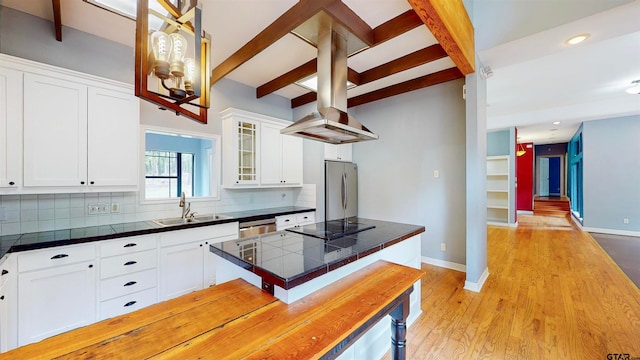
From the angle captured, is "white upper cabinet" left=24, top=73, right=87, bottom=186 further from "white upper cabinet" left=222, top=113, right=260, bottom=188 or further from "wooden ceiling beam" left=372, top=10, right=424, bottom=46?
"wooden ceiling beam" left=372, top=10, right=424, bottom=46

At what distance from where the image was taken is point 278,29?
226 centimetres

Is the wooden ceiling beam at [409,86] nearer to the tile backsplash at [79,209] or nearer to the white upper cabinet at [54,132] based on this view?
the tile backsplash at [79,209]

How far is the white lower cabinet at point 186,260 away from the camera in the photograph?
2.43 metres

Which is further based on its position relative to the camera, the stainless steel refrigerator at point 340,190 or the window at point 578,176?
the window at point 578,176

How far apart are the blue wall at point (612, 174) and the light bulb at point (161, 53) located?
8.46 m

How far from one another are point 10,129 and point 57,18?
1009 mm

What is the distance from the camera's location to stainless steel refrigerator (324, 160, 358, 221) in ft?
13.4

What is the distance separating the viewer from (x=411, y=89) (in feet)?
12.2

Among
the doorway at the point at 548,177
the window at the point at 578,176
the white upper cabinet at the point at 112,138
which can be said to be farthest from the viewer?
the doorway at the point at 548,177

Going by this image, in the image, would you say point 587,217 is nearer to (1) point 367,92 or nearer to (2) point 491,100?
(2) point 491,100

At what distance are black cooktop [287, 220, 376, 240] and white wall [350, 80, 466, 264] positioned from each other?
6.20 ft

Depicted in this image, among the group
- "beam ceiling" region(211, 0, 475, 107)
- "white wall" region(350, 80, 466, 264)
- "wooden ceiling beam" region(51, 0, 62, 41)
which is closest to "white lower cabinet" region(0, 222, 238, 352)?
"wooden ceiling beam" region(51, 0, 62, 41)

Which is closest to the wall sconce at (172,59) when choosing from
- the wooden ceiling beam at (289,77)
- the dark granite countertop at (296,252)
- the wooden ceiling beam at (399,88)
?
the dark granite countertop at (296,252)

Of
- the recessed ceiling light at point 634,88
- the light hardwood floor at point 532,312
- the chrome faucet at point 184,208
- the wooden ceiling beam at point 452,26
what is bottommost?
the light hardwood floor at point 532,312
